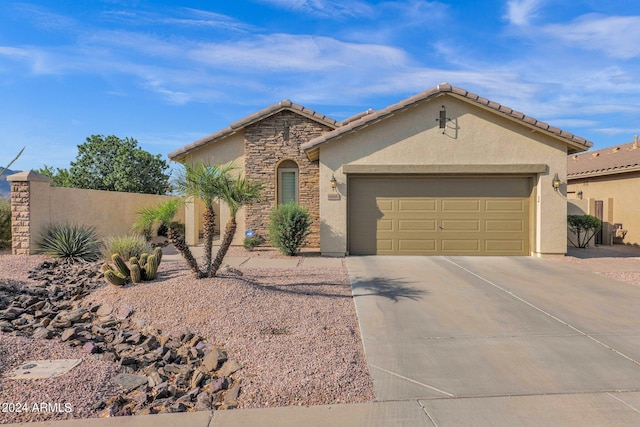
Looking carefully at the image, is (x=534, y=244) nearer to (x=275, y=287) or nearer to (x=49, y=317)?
(x=275, y=287)

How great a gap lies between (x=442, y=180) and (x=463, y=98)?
251 centimetres

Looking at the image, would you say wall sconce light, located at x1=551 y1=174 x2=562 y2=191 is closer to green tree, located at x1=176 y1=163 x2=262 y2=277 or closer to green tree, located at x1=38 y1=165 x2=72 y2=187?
green tree, located at x1=176 y1=163 x2=262 y2=277

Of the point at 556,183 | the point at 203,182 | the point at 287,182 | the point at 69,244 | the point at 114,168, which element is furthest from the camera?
the point at 114,168

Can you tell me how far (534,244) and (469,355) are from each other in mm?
9181

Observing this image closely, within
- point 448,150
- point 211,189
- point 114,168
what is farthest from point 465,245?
point 114,168

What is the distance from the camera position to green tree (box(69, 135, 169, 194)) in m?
29.5

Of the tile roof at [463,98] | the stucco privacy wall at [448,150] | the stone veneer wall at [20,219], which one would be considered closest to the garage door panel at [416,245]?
the stucco privacy wall at [448,150]

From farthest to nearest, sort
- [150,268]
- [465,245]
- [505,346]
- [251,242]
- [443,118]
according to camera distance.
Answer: [251,242]
[465,245]
[443,118]
[150,268]
[505,346]

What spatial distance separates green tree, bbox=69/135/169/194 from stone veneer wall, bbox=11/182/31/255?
17.6m

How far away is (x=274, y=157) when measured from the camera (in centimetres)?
1543

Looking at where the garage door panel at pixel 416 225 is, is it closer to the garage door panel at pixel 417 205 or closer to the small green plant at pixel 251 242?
the garage door panel at pixel 417 205

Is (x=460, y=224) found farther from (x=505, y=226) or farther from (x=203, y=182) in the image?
(x=203, y=182)

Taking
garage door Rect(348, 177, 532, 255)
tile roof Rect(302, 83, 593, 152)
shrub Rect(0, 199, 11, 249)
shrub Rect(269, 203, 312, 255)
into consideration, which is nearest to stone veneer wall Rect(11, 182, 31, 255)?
shrub Rect(0, 199, 11, 249)

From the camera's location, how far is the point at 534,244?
42.8 feet
